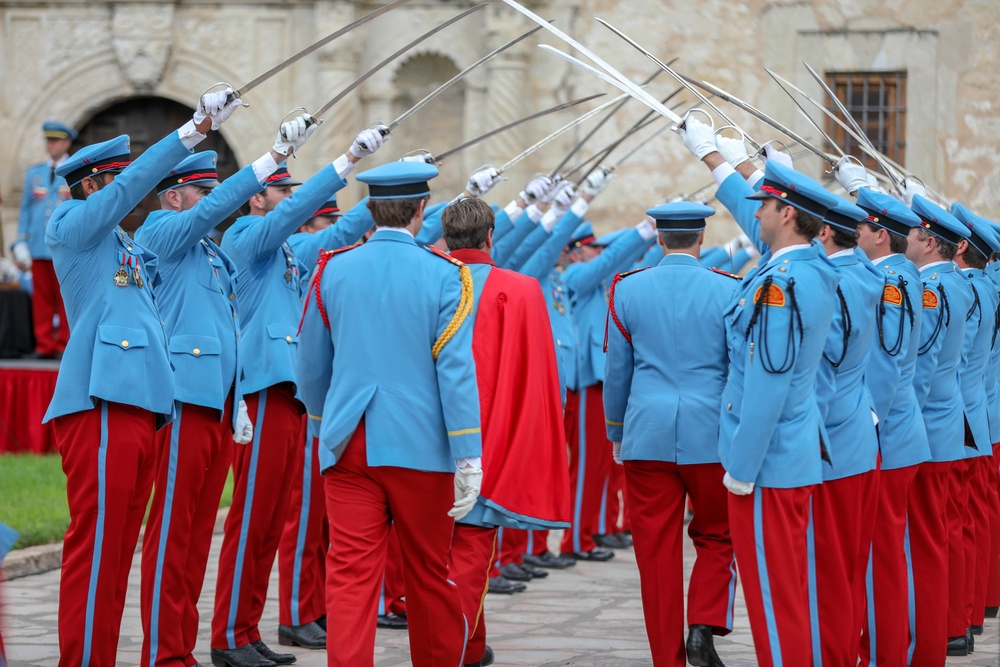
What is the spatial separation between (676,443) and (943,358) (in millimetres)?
1379

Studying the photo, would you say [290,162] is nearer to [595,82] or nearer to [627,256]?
[595,82]

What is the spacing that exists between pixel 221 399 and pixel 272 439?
1.84ft

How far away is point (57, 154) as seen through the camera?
42.6 feet

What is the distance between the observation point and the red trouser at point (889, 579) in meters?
5.54

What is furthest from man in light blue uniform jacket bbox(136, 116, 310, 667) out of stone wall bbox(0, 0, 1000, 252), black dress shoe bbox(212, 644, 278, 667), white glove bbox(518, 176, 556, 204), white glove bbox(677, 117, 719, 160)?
stone wall bbox(0, 0, 1000, 252)

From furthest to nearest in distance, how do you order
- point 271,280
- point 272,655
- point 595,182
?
point 595,182 → point 271,280 → point 272,655

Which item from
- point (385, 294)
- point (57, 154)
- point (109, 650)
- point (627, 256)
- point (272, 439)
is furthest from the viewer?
point (57, 154)

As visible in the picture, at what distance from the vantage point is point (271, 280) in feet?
20.8

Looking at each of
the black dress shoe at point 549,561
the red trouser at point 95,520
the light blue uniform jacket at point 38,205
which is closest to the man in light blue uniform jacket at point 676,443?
the red trouser at point 95,520

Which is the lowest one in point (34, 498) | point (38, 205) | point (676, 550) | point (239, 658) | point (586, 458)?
point (239, 658)

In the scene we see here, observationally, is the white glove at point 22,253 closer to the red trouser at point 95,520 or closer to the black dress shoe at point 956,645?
the red trouser at point 95,520

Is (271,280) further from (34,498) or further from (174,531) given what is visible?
(34,498)

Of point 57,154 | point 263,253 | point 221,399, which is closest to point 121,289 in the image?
point 221,399

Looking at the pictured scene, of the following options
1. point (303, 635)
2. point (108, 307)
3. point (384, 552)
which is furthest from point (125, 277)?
point (303, 635)
